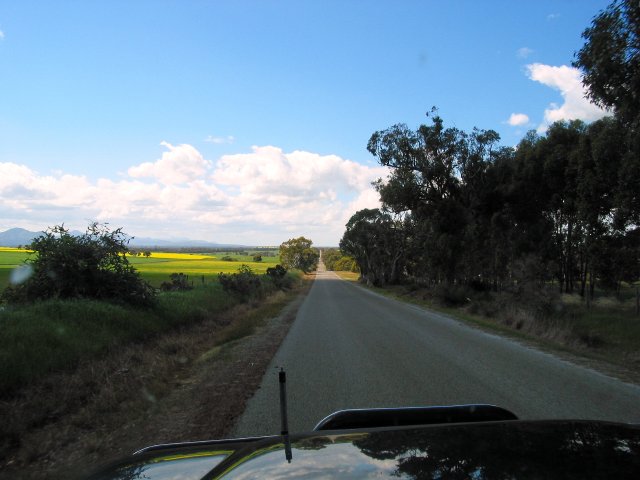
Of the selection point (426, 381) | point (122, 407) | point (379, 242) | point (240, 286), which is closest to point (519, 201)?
point (240, 286)

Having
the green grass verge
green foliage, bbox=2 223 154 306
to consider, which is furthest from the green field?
the green grass verge

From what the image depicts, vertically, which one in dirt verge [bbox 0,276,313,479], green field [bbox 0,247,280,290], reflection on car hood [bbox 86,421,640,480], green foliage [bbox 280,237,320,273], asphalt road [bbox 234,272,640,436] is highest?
green foliage [bbox 280,237,320,273]

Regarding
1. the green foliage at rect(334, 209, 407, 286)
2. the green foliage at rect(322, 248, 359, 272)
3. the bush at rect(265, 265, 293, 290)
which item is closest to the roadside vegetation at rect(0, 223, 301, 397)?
the bush at rect(265, 265, 293, 290)

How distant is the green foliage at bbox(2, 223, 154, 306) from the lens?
13914 mm

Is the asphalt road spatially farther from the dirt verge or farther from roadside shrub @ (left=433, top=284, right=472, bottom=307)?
roadside shrub @ (left=433, top=284, right=472, bottom=307)

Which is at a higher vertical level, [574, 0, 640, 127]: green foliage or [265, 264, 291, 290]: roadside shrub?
[574, 0, 640, 127]: green foliage

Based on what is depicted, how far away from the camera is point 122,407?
7.46m

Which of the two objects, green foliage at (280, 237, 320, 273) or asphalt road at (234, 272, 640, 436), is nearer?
asphalt road at (234, 272, 640, 436)

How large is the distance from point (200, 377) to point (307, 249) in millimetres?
123036

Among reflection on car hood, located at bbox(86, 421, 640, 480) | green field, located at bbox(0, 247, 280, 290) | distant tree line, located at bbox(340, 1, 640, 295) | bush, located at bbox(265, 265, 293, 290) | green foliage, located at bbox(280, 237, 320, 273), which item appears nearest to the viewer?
reflection on car hood, located at bbox(86, 421, 640, 480)

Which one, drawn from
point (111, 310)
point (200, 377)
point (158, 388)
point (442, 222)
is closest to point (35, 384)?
point (158, 388)

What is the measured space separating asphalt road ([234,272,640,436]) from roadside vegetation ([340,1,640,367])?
416 centimetres

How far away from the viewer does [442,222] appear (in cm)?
3098

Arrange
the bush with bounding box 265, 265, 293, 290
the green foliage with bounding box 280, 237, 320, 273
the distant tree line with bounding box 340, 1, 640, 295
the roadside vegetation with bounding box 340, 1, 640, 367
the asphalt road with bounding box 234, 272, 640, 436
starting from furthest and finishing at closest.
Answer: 1. the green foliage with bounding box 280, 237, 320, 273
2. the bush with bounding box 265, 265, 293, 290
3. the distant tree line with bounding box 340, 1, 640, 295
4. the roadside vegetation with bounding box 340, 1, 640, 367
5. the asphalt road with bounding box 234, 272, 640, 436
